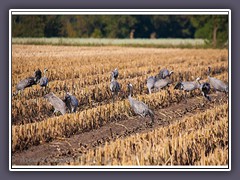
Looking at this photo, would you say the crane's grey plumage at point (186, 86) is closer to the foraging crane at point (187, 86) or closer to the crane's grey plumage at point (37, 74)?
the foraging crane at point (187, 86)

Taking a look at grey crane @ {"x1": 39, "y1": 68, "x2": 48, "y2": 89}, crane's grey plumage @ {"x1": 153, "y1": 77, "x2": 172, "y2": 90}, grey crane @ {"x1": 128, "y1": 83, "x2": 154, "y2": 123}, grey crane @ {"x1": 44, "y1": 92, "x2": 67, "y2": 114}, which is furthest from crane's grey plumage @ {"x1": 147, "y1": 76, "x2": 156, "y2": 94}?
grey crane @ {"x1": 39, "y1": 68, "x2": 48, "y2": 89}

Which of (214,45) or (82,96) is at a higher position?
(214,45)

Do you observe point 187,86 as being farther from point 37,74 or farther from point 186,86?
point 37,74

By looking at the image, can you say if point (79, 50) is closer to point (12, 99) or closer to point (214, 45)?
point (12, 99)

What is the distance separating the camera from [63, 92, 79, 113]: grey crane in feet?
18.4

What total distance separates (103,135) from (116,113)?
0.31 m

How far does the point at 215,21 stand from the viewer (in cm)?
554

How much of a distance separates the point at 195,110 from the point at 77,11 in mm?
1530

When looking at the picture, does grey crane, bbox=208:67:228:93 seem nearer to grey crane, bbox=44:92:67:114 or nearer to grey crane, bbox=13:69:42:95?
grey crane, bbox=44:92:67:114

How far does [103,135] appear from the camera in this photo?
5492mm

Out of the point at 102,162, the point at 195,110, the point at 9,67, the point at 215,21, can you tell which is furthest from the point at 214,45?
the point at 9,67

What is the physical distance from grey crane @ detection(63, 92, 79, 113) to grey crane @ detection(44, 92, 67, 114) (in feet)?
0.14

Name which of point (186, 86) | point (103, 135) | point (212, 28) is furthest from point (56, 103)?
point (212, 28)

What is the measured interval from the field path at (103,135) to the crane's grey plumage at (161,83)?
0.22 meters
